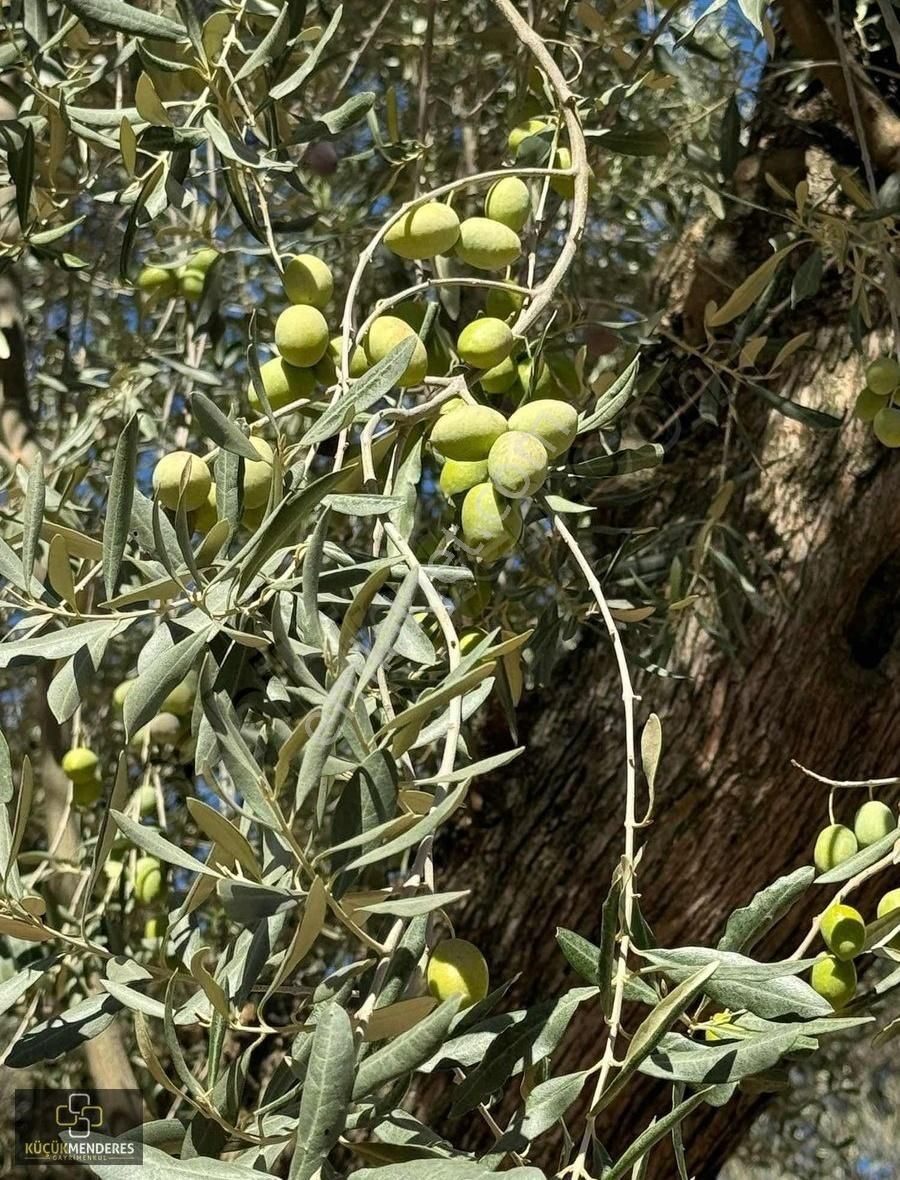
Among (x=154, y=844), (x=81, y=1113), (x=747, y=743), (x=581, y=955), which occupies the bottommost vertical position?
(x=81, y=1113)

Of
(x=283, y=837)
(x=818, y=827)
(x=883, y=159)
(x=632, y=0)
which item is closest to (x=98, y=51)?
(x=632, y=0)

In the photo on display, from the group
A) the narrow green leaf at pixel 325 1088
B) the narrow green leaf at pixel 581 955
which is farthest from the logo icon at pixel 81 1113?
the narrow green leaf at pixel 325 1088

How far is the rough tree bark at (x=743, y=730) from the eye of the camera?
168cm

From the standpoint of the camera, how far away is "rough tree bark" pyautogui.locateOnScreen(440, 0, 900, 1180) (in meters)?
1.68

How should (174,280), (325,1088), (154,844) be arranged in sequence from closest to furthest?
(325,1088), (154,844), (174,280)

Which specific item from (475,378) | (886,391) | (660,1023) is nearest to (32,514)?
(475,378)

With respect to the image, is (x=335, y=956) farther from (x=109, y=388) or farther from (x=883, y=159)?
(x=883, y=159)

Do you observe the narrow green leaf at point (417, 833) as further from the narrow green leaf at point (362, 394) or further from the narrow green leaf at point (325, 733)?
the narrow green leaf at point (362, 394)

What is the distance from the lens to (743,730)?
66.9 inches

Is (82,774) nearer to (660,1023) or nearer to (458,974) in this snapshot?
(458,974)

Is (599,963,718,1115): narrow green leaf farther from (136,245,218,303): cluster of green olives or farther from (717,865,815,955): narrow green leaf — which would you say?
(136,245,218,303): cluster of green olives

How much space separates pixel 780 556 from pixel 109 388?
0.93 m

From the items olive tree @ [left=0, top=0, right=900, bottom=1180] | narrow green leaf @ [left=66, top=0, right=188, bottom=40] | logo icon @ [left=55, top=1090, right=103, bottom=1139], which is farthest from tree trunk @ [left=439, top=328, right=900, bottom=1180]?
narrow green leaf @ [left=66, top=0, right=188, bottom=40]

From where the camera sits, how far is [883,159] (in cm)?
147
